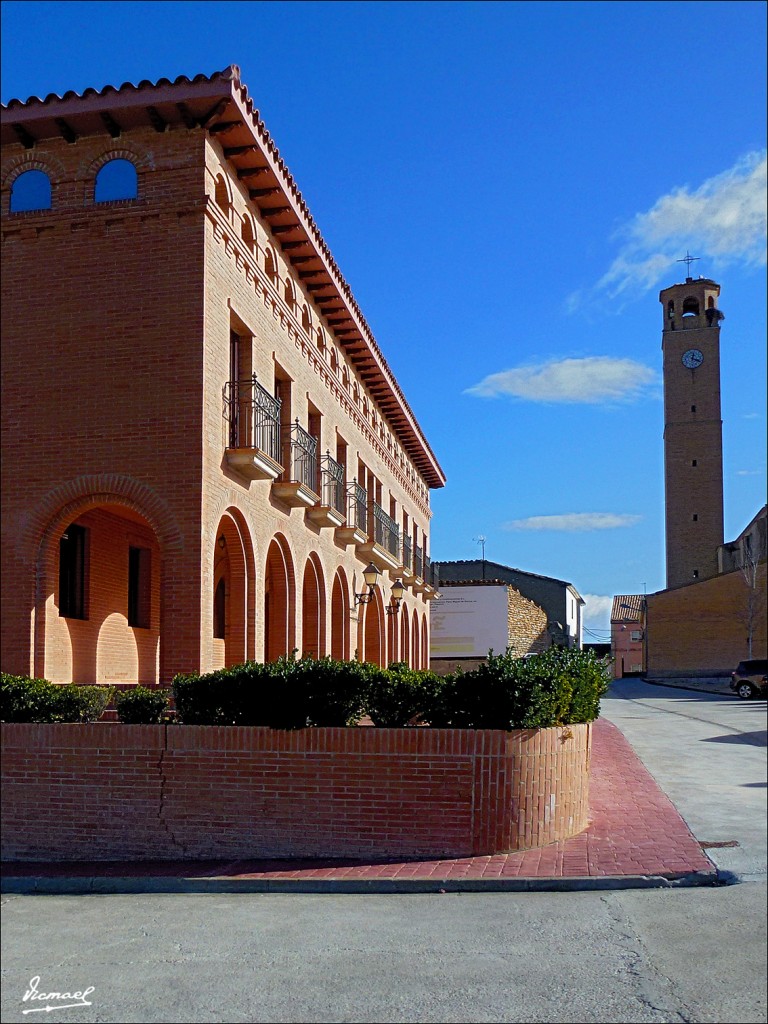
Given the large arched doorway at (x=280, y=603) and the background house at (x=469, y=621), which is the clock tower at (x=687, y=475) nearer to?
the background house at (x=469, y=621)

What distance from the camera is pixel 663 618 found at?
1933cm

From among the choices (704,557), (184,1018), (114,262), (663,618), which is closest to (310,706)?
(184,1018)

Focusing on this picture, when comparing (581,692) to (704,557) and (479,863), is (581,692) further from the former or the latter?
(704,557)

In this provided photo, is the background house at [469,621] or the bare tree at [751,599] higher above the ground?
the bare tree at [751,599]

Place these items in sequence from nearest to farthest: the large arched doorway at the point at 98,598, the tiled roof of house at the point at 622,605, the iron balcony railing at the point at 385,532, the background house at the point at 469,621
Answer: the tiled roof of house at the point at 622,605
the large arched doorway at the point at 98,598
the iron balcony railing at the point at 385,532
the background house at the point at 469,621

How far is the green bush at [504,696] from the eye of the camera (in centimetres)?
A: 948

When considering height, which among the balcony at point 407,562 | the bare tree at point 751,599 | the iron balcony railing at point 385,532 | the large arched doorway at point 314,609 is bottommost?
the large arched doorway at point 314,609

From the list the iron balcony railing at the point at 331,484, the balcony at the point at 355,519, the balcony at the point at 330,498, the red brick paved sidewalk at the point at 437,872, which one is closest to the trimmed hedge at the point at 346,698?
the red brick paved sidewalk at the point at 437,872

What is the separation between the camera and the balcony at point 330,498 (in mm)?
19047

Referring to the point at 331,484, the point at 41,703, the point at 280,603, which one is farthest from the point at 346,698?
the point at 331,484

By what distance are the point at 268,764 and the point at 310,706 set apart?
2.20 feet

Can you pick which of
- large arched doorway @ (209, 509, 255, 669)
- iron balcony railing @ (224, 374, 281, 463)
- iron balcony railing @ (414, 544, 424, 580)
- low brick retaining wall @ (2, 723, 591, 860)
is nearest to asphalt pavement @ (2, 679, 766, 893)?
low brick retaining wall @ (2, 723, 591, 860)

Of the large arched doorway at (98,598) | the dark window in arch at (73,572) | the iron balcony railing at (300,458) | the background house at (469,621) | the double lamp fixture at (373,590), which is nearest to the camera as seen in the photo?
the large arched doorway at (98,598)

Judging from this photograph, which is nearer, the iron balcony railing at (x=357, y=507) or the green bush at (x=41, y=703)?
the green bush at (x=41, y=703)
